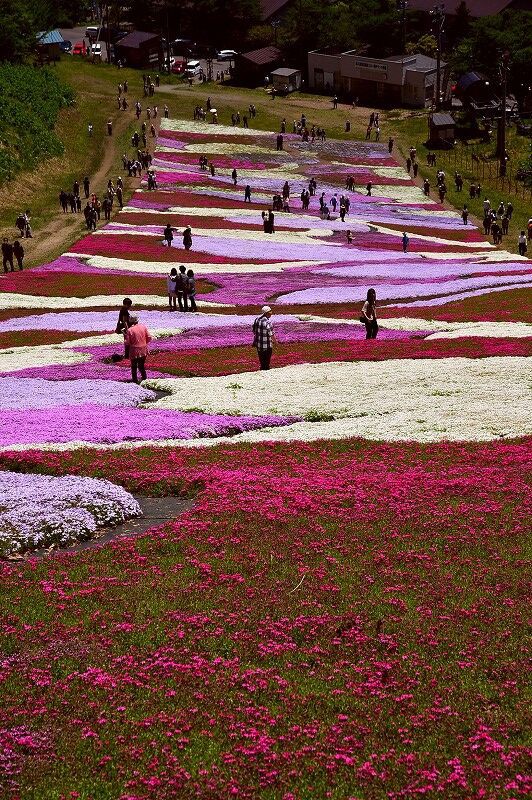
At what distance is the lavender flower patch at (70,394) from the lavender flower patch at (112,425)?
747mm

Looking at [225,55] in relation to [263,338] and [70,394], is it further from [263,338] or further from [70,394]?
[70,394]

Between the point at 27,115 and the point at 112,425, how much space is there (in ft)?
312

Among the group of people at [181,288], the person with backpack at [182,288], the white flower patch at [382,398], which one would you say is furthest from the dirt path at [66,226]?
the white flower patch at [382,398]

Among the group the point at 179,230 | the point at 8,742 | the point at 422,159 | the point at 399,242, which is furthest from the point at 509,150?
the point at 8,742

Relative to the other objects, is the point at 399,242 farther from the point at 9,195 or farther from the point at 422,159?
the point at 422,159

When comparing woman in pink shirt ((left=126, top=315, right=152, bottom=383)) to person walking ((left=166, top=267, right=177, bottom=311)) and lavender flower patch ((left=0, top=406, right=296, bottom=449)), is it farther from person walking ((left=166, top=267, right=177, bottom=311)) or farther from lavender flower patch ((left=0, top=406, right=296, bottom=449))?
person walking ((left=166, top=267, right=177, bottom=311))

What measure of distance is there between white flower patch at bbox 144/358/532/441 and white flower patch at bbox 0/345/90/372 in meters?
5.88

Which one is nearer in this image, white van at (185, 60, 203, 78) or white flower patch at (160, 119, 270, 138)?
white flower patch at (160, 119, 270, 138)

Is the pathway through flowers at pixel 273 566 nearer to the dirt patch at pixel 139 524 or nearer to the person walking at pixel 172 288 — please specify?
the dirt patch at pixel 139 524

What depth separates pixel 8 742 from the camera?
14531 millimetres

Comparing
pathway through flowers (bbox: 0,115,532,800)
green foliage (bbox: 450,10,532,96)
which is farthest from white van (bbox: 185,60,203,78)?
pathway through flowers (bbox: 0,115,532,800)

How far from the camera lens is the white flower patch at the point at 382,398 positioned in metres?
29.7

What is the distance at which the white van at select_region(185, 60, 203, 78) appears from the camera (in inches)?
6368

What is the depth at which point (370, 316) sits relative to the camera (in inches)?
1626
